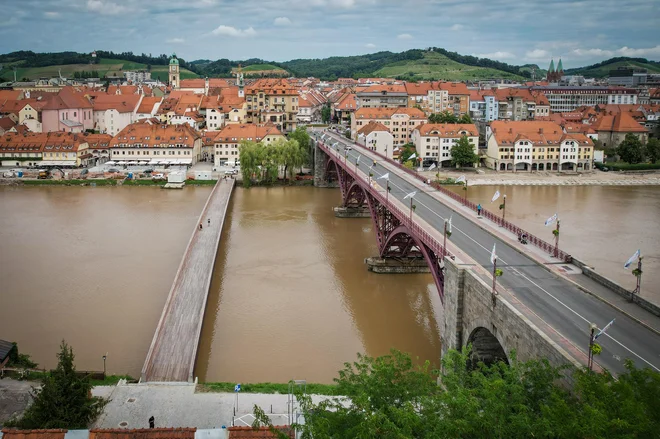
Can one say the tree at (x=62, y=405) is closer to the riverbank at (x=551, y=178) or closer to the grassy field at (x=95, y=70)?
the riverbank at (x=551, y=178)

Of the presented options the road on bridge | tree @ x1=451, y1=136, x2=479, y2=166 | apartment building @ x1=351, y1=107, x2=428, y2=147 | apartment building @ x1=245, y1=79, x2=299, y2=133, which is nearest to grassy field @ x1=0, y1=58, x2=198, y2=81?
apartment building @ x1=245, y1=79, x2=299, y2=133

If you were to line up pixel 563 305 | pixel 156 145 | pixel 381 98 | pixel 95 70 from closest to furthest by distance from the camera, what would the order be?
pixel 563 305 → pixel 156 145 → pixel 381 98 → pixel 95 70

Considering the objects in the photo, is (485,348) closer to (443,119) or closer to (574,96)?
(443,119)

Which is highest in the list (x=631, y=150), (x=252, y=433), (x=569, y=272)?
(x=631, y=150)

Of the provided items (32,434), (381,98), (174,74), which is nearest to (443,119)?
(381,98)

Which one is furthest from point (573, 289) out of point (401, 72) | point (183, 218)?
point (401, 72)

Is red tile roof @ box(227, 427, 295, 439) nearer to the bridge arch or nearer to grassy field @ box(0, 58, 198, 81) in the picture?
the bridge arch

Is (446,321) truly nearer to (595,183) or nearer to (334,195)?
(334,195)

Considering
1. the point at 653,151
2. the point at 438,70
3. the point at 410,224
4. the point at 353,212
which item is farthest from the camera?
the point at 438,70
